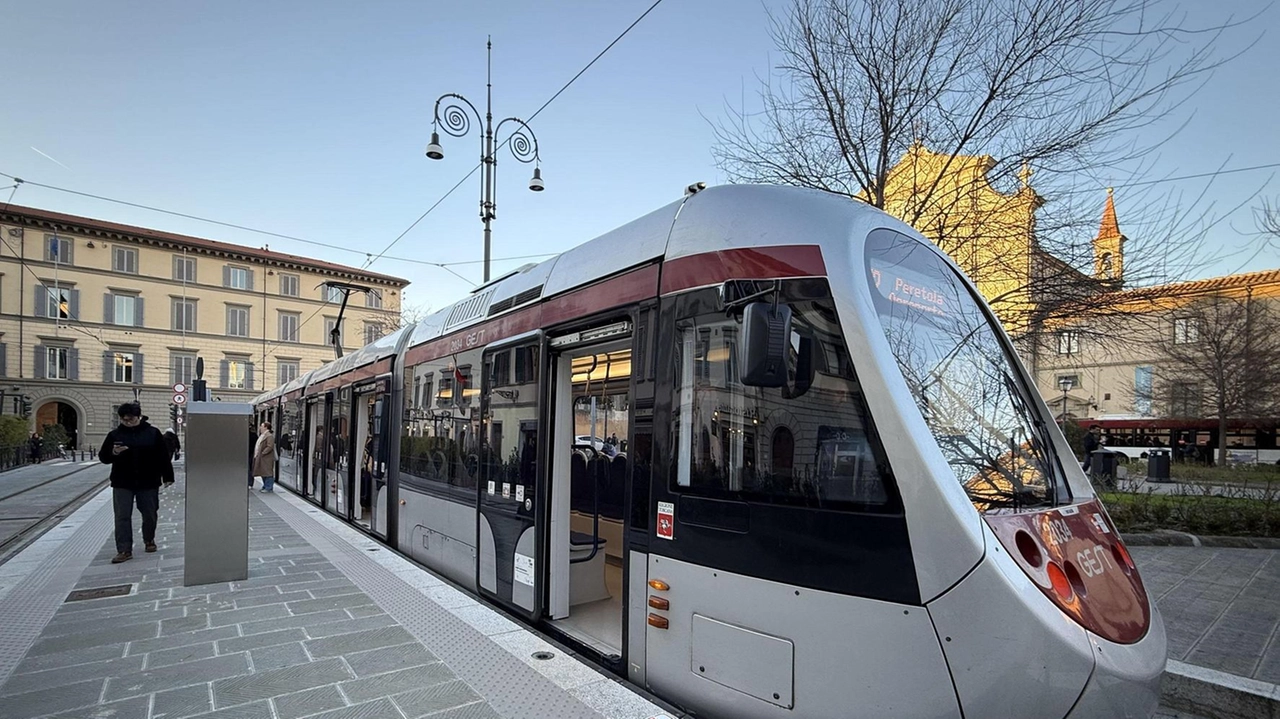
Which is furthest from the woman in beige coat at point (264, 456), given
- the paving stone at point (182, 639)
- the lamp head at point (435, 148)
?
the paving stone at point (182, 639)

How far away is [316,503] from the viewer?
551 inches

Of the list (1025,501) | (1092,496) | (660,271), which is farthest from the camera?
(660,271)

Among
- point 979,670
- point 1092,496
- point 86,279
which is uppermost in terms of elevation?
point 86,279

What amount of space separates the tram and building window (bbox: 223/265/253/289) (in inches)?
2202

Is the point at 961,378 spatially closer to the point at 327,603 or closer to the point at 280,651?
the point at 280,651

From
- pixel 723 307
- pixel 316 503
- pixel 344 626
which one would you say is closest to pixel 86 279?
pixel 316 503

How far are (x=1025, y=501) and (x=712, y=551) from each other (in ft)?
5.03

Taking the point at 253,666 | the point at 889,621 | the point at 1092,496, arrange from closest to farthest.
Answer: the point at 889,621
the point at 1092,496
the point at 253,666

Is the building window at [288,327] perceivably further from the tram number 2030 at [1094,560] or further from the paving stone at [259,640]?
the tram number 2030 at [1094,560]

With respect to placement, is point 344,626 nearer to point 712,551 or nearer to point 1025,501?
point 712,551

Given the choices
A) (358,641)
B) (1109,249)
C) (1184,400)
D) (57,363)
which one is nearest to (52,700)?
(358,641)

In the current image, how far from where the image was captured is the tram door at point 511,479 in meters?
5.15

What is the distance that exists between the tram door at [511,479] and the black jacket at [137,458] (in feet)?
14.6

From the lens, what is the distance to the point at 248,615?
5512mm
